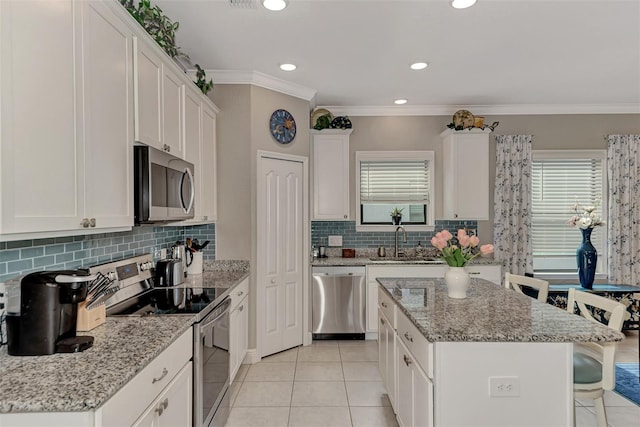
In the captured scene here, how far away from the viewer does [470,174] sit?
425 centimetres

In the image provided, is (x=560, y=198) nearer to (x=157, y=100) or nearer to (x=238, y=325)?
(x=238, y=325)

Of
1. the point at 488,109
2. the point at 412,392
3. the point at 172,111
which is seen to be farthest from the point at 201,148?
the point at 488,109

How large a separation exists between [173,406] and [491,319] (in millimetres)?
1555

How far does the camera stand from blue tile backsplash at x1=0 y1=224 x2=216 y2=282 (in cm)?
154

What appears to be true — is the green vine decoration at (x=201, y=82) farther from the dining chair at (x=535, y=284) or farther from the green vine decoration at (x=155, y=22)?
the dining chair at (x=535, y=284)

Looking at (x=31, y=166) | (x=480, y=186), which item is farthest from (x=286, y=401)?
(x=480, y=186)

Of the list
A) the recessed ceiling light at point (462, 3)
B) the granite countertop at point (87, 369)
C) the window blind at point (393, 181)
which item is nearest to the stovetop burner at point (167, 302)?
the granite countertop at point (87, 369)

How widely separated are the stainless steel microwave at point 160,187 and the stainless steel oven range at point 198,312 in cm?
48

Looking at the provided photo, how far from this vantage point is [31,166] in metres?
1.20

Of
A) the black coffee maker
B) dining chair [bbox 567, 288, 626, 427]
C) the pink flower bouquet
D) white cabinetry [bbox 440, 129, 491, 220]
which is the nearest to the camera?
the black coffee maker

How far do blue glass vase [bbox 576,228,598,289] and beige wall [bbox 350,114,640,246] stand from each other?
0.97 metres

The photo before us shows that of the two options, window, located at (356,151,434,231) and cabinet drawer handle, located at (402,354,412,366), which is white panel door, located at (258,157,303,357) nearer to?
window, located at (356,151,434,231)

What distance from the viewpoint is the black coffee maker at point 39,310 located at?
1297 mm

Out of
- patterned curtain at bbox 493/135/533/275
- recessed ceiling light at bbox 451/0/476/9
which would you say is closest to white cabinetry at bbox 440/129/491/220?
patterned curtain at bbox 493/135/533/275
